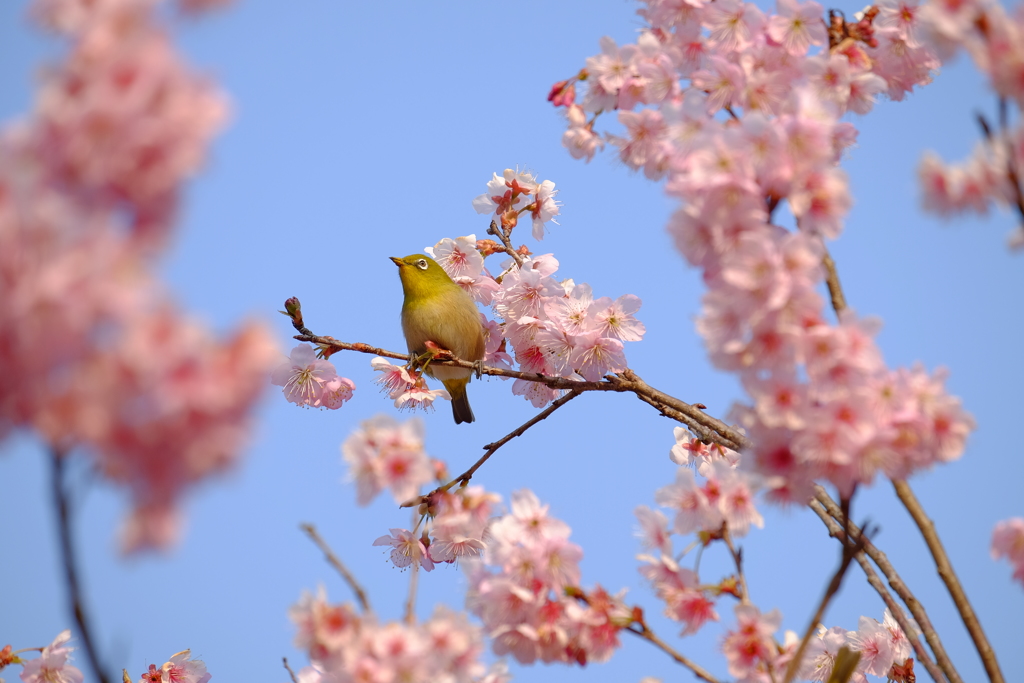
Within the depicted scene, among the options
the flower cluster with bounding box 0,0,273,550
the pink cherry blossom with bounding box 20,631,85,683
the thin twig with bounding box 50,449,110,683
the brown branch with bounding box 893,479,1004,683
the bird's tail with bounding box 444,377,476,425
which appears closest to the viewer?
the flower cluster with bounding box 0,0,273,550

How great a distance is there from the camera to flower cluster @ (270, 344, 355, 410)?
3.58m

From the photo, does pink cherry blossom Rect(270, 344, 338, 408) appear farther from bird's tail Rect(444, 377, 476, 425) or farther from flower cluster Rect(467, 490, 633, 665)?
bird's tail Rect(444, 377, 476, 425)

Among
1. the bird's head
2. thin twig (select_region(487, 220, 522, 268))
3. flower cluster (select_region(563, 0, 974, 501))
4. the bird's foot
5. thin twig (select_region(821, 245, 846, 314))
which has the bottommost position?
flower cluster (select_region(563, 0, 974, 501))

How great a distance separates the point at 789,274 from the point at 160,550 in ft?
4.50

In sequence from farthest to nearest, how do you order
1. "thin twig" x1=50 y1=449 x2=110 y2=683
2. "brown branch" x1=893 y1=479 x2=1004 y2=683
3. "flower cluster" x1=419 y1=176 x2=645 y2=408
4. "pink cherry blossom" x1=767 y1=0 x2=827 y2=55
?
"flower cluster" x1=419 y1=176 x2=645 y2=408 < "pink cherry blossom" x1=767 y1=0 x2=827 y2=55 < "brown branch" x1=893 y1=479 x2=1004 y2=683 < "thin twig" x1=50 y1=449 x2=110 y2=683

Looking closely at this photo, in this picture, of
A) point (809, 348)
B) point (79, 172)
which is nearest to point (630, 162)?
point (809, 348)

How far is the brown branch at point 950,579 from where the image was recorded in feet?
7.48

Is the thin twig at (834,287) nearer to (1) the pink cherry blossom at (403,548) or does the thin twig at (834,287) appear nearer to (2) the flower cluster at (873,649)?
(2) the flower cluster at (873,649)

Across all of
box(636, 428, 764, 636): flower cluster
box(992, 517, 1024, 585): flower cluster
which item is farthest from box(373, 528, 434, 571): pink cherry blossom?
box(992, 517, 1024, 585): flower cluster

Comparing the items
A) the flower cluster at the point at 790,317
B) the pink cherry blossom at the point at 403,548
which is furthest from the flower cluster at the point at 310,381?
the flower cluster at the point at 790,317

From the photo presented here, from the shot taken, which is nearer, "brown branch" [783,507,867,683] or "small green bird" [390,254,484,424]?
"brown branch" [783,507,867,683]

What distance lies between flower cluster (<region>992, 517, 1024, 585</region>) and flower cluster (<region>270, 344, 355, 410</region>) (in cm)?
261

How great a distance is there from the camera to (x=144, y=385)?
3.76 feet

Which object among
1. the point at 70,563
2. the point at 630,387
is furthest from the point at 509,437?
the point at 70,563
